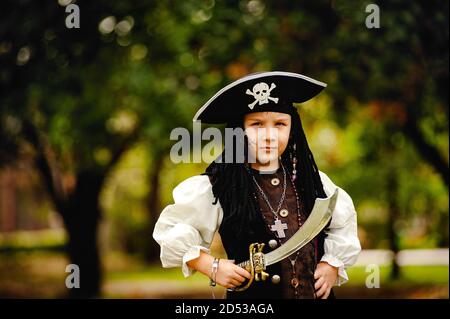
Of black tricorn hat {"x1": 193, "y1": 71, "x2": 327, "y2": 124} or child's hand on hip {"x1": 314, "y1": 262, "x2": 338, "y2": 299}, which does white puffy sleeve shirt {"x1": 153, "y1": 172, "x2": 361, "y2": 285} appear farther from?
black tricorn hat {"x1": 193, "y1": 71, "x2": 327, "y2": 124}

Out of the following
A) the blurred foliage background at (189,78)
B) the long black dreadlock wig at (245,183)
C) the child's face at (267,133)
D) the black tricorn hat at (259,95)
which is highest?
the blurred foliage background at (189,78)

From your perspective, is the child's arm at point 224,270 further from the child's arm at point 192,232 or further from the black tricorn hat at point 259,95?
the black tricorn hat at point 259,95

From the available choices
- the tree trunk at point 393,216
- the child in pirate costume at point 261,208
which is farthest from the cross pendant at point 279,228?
the tree trunk at point 393,216

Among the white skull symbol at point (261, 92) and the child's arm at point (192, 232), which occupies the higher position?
the white skull symbol at point (261, 92)

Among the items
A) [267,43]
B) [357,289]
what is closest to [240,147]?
[267,43]

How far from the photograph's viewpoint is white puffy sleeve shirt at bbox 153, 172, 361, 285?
9.68 ft

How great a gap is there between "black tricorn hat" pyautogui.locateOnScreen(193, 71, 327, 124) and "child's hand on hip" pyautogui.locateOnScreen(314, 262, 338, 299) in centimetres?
77

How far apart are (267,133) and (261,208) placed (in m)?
0.36

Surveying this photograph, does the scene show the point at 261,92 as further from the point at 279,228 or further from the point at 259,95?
the point at 279,228

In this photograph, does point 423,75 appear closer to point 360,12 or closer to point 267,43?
point 360,12

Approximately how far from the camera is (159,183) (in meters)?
20.1

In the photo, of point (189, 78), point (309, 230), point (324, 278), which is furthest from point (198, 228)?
point (189, 78)

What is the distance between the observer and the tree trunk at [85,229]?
38.9 ft

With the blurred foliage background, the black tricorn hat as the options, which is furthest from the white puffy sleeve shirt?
the blurred foliage background
